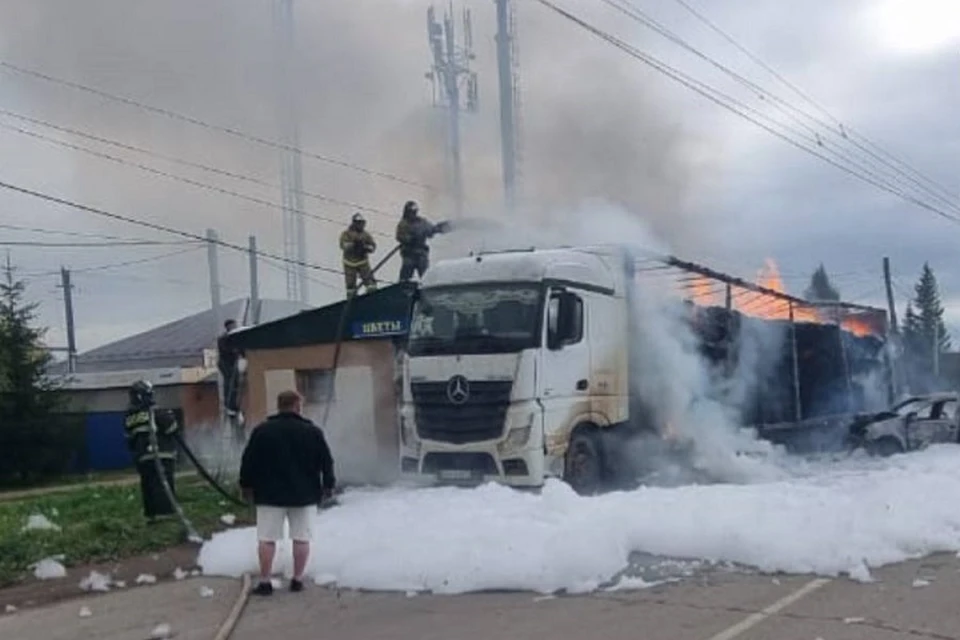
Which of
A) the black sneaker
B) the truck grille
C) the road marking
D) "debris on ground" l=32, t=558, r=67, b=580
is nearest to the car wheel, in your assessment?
the truck grille

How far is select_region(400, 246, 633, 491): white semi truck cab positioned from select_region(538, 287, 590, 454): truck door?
0.04 feet

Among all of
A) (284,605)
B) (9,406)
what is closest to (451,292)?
(284,605)

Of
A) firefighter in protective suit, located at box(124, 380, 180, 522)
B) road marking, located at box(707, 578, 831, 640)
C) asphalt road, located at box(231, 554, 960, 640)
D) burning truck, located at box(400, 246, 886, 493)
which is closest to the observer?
road marking, located at box(707, 578, 831, 640)

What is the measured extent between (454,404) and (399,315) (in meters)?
3.72

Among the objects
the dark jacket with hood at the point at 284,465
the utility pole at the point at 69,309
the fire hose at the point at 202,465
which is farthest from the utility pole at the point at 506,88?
the utility pole at the point at 69,309

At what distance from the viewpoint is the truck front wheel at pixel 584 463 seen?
46.8 feet

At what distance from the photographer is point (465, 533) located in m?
9.91

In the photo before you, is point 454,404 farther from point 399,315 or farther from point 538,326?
point 399,315

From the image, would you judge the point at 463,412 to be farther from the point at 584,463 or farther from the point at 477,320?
the point at 584,463

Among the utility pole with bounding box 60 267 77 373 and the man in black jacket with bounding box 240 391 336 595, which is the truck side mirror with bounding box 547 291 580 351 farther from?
the utility pole with bounding box 60 267 77 373

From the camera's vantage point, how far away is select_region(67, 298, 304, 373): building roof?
43.9 meters

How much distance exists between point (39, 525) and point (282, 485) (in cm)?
493

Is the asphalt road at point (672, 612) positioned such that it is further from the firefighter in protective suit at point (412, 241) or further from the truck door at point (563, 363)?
the firefighter in protective suit at point (412, 241)

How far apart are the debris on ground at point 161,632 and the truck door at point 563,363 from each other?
652 centimetres
